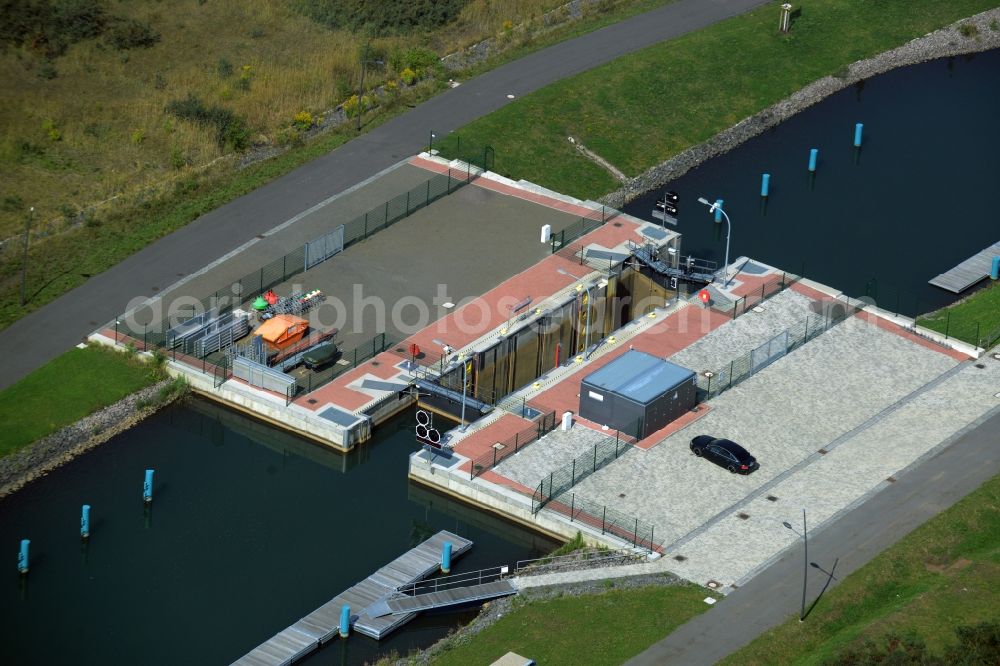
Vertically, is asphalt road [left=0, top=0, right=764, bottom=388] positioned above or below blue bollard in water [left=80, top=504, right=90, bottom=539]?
above

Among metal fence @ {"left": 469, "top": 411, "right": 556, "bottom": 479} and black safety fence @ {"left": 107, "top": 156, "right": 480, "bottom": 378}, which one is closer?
metal fence @ {"left": 469, "top": 411, "right": 556, "bottom": 479}

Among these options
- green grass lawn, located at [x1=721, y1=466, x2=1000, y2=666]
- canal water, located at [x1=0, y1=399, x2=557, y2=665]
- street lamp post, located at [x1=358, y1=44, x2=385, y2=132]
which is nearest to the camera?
green grass lawn, located at [x1=721, y1=466, x2=1000, y2=666]

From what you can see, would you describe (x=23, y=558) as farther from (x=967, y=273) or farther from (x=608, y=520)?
(x=967, y=273)

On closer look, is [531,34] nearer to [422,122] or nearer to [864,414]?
[422,122]

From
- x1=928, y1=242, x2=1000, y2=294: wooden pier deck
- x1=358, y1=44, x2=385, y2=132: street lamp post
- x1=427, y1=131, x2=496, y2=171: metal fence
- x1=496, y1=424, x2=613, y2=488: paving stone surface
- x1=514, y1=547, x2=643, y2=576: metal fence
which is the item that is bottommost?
x1=514, y1=547, x2=643, y2=576: metal fence

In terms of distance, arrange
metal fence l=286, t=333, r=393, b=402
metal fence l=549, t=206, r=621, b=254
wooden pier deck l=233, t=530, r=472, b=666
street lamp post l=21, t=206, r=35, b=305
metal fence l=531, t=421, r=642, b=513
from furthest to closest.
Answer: metal fence l=549, t=206, r=621, b=254, street lamp post l=21, t=206, r=35, b=305, metal fence l=286, t=333, r=393, b=402, metal fence l=531, t=421, r=642, b=513, wooden pier deck l=233, t=530, r=472, b=666

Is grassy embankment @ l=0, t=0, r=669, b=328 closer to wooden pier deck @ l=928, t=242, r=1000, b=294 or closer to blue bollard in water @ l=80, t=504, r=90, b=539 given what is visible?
blue bollard in water @ l=80, t=504, r=90, b=539

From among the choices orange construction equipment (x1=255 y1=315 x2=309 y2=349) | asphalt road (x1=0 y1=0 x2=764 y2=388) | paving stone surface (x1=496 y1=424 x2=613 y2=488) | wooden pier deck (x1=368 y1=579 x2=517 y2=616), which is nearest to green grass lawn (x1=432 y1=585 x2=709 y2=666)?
wooden pier deck (x1=368 y1=579 x2=517 y2=616)
